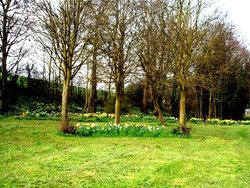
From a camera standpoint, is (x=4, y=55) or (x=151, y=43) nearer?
(x=151, y=43)

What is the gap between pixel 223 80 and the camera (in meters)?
36.1

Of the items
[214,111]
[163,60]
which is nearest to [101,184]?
[163,60]

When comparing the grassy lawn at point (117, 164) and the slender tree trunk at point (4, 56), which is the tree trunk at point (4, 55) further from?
the grassy lawn at point (117, 164)

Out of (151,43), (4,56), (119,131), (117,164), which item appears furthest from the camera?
(4,56)

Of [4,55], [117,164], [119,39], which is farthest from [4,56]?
[117,164]

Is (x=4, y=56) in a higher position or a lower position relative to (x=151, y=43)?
lower

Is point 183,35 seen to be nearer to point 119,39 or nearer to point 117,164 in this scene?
point 119,39

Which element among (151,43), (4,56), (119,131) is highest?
(151,43)

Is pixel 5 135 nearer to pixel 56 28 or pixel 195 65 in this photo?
pixel 56 28

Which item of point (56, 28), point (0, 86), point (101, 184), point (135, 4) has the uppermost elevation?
point (135, 4)

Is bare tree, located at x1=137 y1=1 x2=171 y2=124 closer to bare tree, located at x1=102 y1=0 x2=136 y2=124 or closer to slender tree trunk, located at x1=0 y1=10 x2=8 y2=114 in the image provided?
bare tree, located at x1=102 y1=0 x2=136 y2=124

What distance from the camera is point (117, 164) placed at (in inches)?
342

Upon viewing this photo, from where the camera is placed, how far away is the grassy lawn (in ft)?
23.2

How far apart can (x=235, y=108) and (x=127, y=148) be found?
29497mm
